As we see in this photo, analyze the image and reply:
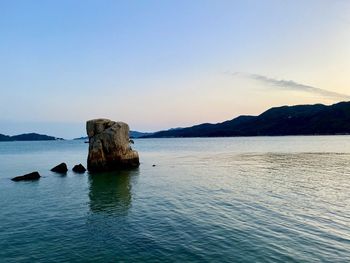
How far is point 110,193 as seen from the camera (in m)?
41.2

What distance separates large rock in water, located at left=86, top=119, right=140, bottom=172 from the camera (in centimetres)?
6531

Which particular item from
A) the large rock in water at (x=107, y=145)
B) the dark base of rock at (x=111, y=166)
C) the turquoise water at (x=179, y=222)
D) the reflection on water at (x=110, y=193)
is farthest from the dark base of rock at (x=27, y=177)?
the large rock in water at (x=107, y=145)

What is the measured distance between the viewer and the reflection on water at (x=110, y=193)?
32.4m

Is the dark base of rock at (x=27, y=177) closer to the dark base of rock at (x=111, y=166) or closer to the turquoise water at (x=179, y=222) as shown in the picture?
the turquoise water at (x=179, y=222)

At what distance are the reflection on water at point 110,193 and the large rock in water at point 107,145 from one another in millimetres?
5516

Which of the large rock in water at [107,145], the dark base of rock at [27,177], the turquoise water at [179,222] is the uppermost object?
the large rock in water at [107,145]

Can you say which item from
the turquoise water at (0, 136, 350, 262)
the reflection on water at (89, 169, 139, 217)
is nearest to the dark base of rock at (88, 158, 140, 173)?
the reflection on water at (89, 169, 139, 217)

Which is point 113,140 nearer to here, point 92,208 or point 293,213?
point 92,208

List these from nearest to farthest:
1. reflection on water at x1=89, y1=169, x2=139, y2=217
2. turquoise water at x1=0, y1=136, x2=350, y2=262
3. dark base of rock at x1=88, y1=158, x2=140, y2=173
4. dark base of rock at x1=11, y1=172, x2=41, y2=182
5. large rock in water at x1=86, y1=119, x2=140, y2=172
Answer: turquoise water at x1=0, y1=136, x2=350, y2=262
reflection on water at x1=89, y1=169, x2=139, y2=217
dark base of rock at x1=11, y1=172, x2=41, y2=182
dark base of rock at x1=88, y1=158, x2=140, y2=173
large rock in water at x1=86, y1=119, x2=140, y2=172

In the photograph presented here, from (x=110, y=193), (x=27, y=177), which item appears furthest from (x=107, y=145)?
(x=110, y=193)

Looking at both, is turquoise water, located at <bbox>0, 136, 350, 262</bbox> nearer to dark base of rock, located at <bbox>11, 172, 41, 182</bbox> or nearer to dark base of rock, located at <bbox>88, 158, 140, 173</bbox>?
dark base of rock, located at <bbox>11, 172, 41, 182</bbox>

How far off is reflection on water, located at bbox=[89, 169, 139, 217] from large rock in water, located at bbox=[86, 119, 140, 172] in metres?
5.52

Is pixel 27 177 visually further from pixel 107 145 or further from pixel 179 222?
pixel 179 222

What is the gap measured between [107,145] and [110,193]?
25590mm
